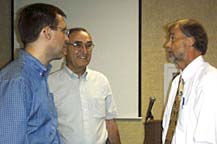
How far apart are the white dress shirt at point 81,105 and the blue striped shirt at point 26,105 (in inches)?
32.6

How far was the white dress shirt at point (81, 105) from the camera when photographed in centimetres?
281

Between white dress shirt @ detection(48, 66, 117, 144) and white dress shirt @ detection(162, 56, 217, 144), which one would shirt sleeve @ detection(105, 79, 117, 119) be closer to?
white dress shirt @ detection(48, 66, 117, 144)

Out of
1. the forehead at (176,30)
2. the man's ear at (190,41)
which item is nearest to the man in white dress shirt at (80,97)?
the forehead at (176,30)

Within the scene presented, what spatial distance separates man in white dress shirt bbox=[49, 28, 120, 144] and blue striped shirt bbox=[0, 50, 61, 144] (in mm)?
832

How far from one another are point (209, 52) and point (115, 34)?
36.9 inches

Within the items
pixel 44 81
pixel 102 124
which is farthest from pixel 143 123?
pixel 44 81

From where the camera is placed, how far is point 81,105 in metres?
2.86

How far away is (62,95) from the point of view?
9.43 ft

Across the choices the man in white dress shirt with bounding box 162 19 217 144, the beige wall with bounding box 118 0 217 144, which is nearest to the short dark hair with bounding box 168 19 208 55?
the man in white dress shirt with bounding box 162 19 217 144

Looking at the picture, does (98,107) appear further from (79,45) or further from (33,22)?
(33,22)

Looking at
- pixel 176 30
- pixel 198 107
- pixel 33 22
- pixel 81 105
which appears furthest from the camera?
pixel 81 105

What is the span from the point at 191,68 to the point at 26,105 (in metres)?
1.26

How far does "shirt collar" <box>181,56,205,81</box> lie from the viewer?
2494 mm

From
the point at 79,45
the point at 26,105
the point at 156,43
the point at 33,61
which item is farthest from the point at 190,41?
the point at 26,105
